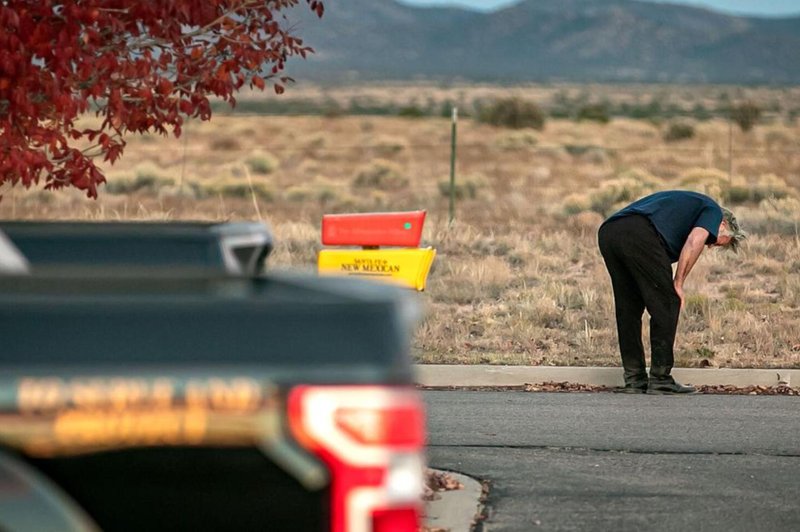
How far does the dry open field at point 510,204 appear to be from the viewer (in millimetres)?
14383

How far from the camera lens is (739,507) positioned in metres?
7.32

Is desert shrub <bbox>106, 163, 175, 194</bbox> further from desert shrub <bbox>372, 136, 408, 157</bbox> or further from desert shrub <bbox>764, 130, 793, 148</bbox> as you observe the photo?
desert shrub <bbox>764, 130, 793, 148</bbox>

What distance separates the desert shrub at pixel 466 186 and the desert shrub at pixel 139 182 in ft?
21.8

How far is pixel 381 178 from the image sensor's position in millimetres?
40281

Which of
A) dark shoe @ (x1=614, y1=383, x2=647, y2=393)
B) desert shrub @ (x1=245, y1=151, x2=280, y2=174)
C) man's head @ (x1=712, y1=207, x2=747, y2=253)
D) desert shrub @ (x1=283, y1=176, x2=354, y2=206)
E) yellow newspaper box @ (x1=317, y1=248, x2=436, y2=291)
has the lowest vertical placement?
dark shoe @ (x1=614, y1=383, x2=647, y2=393)

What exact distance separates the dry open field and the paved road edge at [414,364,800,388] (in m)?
0.63

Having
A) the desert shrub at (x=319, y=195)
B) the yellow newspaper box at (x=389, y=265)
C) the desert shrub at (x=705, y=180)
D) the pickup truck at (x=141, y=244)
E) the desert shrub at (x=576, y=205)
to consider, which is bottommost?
the desert shrub at (x=319, y=195)

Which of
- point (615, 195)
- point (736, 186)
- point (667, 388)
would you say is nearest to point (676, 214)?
point (667, 388)

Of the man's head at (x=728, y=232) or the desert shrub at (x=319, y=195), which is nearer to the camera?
the man's head at (x=728, y=232)

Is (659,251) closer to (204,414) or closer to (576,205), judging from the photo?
(204,414)

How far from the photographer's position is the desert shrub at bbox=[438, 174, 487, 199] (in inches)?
1373

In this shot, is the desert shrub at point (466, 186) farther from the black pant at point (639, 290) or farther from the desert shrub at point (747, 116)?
the black pant at point (639, 290)

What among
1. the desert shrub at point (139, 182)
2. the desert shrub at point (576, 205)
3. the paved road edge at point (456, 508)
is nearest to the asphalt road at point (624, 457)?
the paved road edge at point (456, 508)

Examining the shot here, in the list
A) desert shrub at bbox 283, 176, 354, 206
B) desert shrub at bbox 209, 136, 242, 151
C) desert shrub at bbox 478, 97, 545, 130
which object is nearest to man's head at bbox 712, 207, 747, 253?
desert shrub at bbox 283, 176, 354, 206
